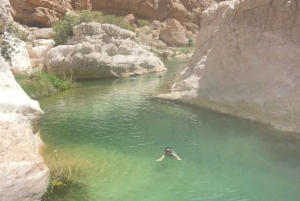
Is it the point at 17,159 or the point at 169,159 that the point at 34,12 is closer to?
the point at 169,159

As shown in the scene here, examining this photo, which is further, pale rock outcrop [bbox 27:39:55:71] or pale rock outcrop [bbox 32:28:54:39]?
pale rock outcrop [bbox 32:28:54:39]

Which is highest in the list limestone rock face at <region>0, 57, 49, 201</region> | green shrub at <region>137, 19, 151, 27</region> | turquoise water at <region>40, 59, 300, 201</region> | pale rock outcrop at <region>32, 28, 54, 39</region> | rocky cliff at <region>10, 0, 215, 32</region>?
rocky cliff at <region>10, 0, 215, 32</region>

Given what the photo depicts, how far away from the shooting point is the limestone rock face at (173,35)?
65.9 m

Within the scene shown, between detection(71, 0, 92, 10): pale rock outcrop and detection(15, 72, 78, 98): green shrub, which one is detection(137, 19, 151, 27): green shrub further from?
detection(15, 72, 78, 98): green shrub

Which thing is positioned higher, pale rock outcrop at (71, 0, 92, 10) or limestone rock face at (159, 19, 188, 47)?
pale rock outcrop at (71, 0, 92, 10)

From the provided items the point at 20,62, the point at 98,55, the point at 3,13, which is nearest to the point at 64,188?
the point at 3,13

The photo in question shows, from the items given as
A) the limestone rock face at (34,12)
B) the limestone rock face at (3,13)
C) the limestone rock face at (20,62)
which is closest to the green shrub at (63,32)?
the limestone rock face at (20,62)

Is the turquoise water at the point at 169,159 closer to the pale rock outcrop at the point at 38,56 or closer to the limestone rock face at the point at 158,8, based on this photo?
the pale rock outcrop at the point at 38,56

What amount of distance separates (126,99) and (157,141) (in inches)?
359

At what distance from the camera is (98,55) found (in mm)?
29812

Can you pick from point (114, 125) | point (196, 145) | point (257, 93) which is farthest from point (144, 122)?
point (257, 93)

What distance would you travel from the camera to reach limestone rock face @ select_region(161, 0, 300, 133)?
13.0m

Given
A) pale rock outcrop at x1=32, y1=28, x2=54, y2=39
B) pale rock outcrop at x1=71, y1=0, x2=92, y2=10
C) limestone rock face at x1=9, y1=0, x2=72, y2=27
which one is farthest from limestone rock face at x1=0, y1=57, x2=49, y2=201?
pale rock outcrop at x1=71, y1=0, x2=92, y2=10

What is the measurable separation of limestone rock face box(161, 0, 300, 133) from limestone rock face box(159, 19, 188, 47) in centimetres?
4800
